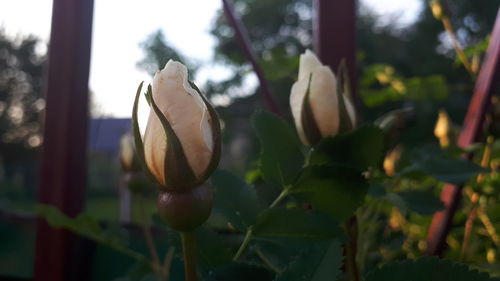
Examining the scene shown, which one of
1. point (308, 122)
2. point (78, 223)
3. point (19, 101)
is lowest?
point (19, 101)

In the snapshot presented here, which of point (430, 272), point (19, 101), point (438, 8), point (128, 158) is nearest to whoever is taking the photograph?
point (430, 272)

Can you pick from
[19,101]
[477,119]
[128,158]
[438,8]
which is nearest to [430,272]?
[477,119]

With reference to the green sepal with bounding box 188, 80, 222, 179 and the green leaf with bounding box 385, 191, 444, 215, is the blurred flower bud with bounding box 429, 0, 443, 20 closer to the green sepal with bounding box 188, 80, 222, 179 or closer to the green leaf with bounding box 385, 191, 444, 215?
the green leaf with bounding box 385, 191, 444, 215

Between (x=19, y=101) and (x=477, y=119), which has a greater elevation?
(x=477, y=119)

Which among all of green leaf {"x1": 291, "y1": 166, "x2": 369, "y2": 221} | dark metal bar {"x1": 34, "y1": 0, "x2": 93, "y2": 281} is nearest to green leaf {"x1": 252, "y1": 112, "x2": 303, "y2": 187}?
green leaf {"x1": 291, "y1": 166, "x2": 369, "y2": 221}

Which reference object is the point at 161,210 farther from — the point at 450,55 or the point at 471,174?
the point at 450,55

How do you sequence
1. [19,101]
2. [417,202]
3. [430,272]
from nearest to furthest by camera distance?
1. [430,272]
2. [417,202]
3. [19,101]

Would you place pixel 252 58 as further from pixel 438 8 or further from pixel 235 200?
pixel 438 8

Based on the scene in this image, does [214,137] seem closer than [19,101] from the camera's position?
Yes
